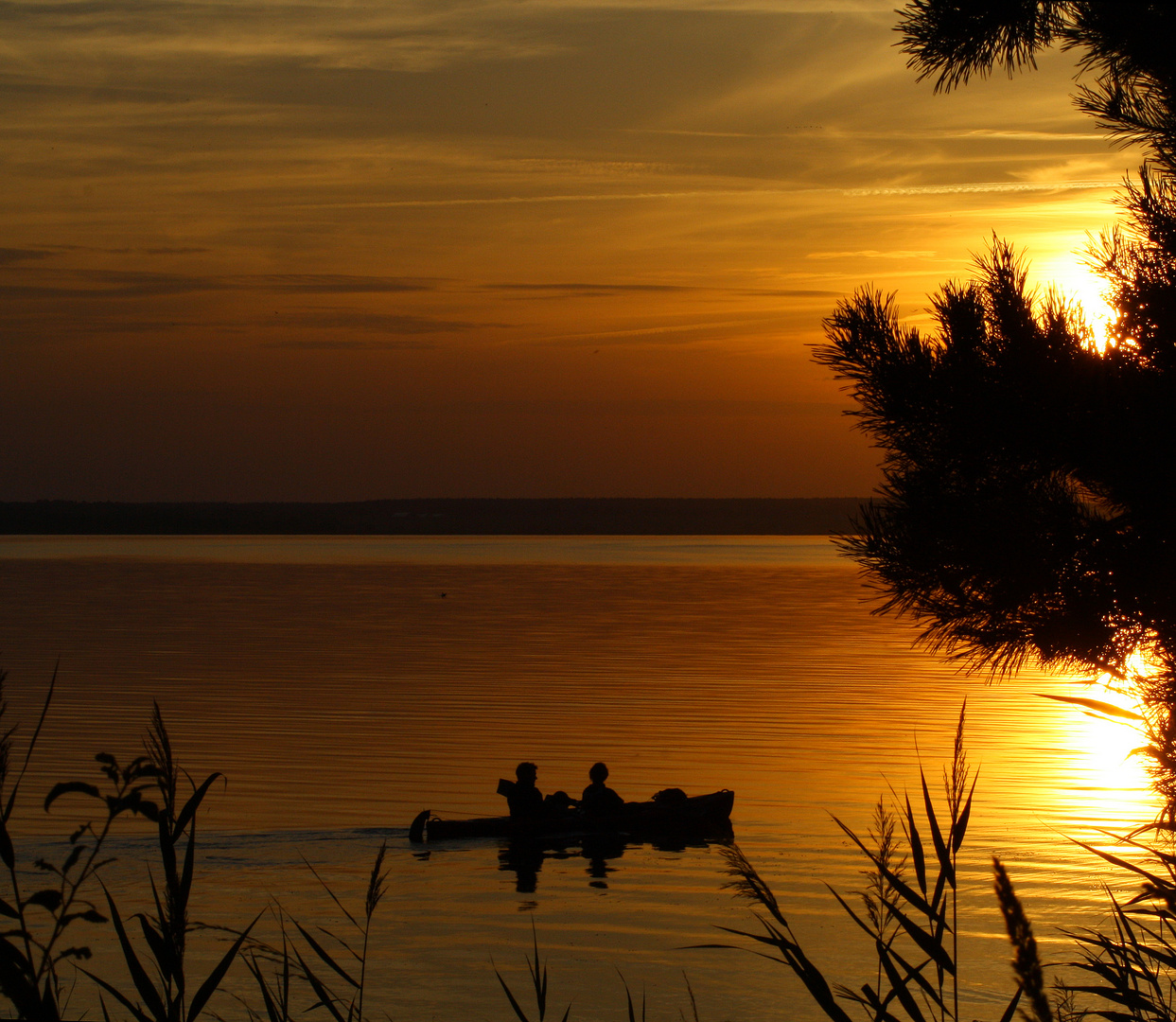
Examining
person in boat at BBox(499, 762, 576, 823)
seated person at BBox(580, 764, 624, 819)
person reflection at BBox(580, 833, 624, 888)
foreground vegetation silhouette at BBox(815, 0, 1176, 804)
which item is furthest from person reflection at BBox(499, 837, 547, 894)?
foreground vegetation silhouette at BBox(815, 0, 1176, 804)

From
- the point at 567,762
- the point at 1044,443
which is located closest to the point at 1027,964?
the point at 1044,443

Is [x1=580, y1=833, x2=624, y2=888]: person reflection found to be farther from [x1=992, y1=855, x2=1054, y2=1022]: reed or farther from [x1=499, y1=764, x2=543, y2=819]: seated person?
[x1=992, y1=855, x2=1054, y2=1022]: reed

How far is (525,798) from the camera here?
15.6 meters

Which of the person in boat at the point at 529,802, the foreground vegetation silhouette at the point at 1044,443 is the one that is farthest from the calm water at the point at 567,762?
the foreground vegetation silhouette at the point at 1044,443

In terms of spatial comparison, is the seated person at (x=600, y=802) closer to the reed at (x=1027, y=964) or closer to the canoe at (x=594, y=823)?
the canoe at (x=594, y=823)

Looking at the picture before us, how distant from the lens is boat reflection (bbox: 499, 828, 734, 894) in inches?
586

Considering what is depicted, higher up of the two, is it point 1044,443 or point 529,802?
point 1044,443

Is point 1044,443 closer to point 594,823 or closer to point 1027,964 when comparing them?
point 1027,964

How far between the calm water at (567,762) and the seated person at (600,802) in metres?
0.58

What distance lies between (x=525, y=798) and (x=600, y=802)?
3.03 feet

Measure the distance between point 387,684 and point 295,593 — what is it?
3504cm

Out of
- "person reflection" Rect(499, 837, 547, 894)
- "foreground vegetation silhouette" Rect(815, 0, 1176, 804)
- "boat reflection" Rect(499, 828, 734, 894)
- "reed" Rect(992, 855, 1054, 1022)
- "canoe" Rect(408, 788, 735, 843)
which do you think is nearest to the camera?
"reed" Rect(992, 855, 1054, 1022)

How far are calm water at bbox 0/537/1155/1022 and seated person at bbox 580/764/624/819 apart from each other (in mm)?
578

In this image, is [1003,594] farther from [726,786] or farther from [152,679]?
[152,679]
